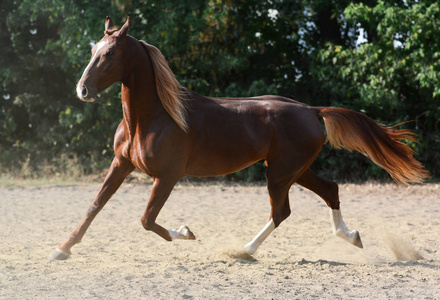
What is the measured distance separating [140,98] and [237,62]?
8.68 meters

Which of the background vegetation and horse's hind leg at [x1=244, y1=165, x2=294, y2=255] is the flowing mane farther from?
the background vegetation

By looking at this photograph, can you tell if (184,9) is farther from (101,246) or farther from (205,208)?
(101,246)

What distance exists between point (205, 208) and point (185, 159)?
15.0 ft

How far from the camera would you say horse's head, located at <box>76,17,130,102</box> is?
4316 millimetres

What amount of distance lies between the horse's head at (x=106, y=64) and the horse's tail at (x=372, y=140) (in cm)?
192

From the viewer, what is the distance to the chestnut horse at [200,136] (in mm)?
4539

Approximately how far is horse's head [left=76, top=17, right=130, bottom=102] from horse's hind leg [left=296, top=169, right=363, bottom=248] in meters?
1.99

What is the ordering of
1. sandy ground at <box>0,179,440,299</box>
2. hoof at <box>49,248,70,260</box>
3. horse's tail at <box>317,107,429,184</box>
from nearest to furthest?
sandy ground at <box>0,179,440,299</box>
hoof at <box>49,248,70,260</box>
horse's tail at <box>317,107,429,184</box>

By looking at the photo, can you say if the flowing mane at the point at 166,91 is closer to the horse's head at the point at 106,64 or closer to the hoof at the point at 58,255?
the horse's head at the point at 106,64

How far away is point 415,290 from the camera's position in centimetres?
392

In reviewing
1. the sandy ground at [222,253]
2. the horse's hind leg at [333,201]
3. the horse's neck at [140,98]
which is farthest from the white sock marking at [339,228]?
the horse's neck at [140,98]

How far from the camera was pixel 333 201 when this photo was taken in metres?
5.11

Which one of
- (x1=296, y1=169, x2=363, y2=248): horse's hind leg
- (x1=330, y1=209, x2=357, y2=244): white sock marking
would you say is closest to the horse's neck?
(x1=296, y1=169, x2=363, y2=248): horse's hind leg

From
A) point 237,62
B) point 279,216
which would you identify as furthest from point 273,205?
point 237,62
